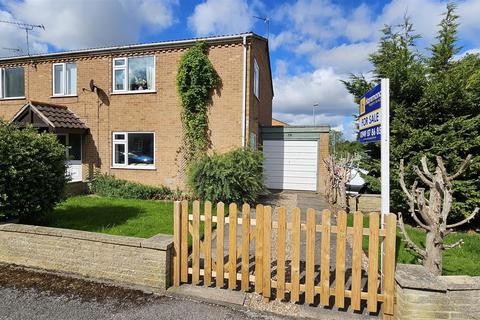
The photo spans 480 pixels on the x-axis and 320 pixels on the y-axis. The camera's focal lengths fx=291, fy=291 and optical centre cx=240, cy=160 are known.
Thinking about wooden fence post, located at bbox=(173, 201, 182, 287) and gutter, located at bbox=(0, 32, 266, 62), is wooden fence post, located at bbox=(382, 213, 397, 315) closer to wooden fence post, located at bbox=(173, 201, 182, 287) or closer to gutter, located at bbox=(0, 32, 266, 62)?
wooden fence post, located at bbox=(173, 201, 182, 287)

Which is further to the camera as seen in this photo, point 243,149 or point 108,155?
point 108,155

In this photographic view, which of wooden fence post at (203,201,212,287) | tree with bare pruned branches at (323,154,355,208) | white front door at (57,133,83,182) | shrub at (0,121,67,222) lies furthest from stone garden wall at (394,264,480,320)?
white front door at (57,133,83,182)

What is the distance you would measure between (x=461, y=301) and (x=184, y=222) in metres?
3.23

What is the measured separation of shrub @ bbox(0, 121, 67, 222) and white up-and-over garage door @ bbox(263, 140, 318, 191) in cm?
873

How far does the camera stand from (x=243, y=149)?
9.56 metres

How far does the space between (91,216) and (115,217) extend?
2.05ft

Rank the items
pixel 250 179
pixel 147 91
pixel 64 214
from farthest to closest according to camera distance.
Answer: pixel 147 91
pixel 250 179
pixel 64 214

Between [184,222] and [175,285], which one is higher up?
[184,222]

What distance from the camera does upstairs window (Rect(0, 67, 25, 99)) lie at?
13.6m

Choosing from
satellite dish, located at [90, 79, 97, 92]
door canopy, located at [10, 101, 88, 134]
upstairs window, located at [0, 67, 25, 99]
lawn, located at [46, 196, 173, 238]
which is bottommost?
lawn, located at [46, 196, 173, 238]

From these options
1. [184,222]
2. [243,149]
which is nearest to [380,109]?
[184,222]

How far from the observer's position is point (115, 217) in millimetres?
7234

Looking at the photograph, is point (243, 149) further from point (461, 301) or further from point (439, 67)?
point (461, 301)

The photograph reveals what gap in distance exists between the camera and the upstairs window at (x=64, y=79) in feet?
41.4
